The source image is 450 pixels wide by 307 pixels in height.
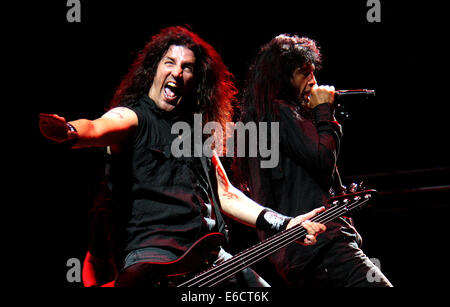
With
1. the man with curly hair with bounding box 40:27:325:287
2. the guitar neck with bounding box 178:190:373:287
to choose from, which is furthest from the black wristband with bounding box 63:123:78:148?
the guitar neck with bounding box 178:190:373:287

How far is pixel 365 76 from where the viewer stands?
173 inches

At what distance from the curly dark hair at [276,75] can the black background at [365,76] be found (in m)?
1.18

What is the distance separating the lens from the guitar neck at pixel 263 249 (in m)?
1.84

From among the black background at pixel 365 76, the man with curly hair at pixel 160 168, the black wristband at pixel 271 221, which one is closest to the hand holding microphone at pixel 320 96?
the man with curly hair at pixel 160 168

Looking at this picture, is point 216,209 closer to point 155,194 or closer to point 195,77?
point 155,194

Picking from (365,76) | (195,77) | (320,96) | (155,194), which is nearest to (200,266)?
(155,194)

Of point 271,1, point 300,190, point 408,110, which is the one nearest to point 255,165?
point 300,190

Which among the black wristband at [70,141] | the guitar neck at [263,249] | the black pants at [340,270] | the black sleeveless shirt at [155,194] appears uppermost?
the black wristband at [70,141]

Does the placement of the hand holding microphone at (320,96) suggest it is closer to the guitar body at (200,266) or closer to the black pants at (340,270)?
the guitar body at (200,266)

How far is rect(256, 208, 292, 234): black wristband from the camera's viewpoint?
2.24 m

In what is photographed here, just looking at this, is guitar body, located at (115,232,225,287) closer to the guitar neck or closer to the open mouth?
the guitar neck

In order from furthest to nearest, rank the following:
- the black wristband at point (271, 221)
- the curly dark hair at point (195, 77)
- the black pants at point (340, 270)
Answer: the curly dark hair at point (195, 77), the black wristband at point (271, 221), the black pants at point (340, 270)

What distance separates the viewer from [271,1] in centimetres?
423

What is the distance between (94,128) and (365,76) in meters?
3.42
